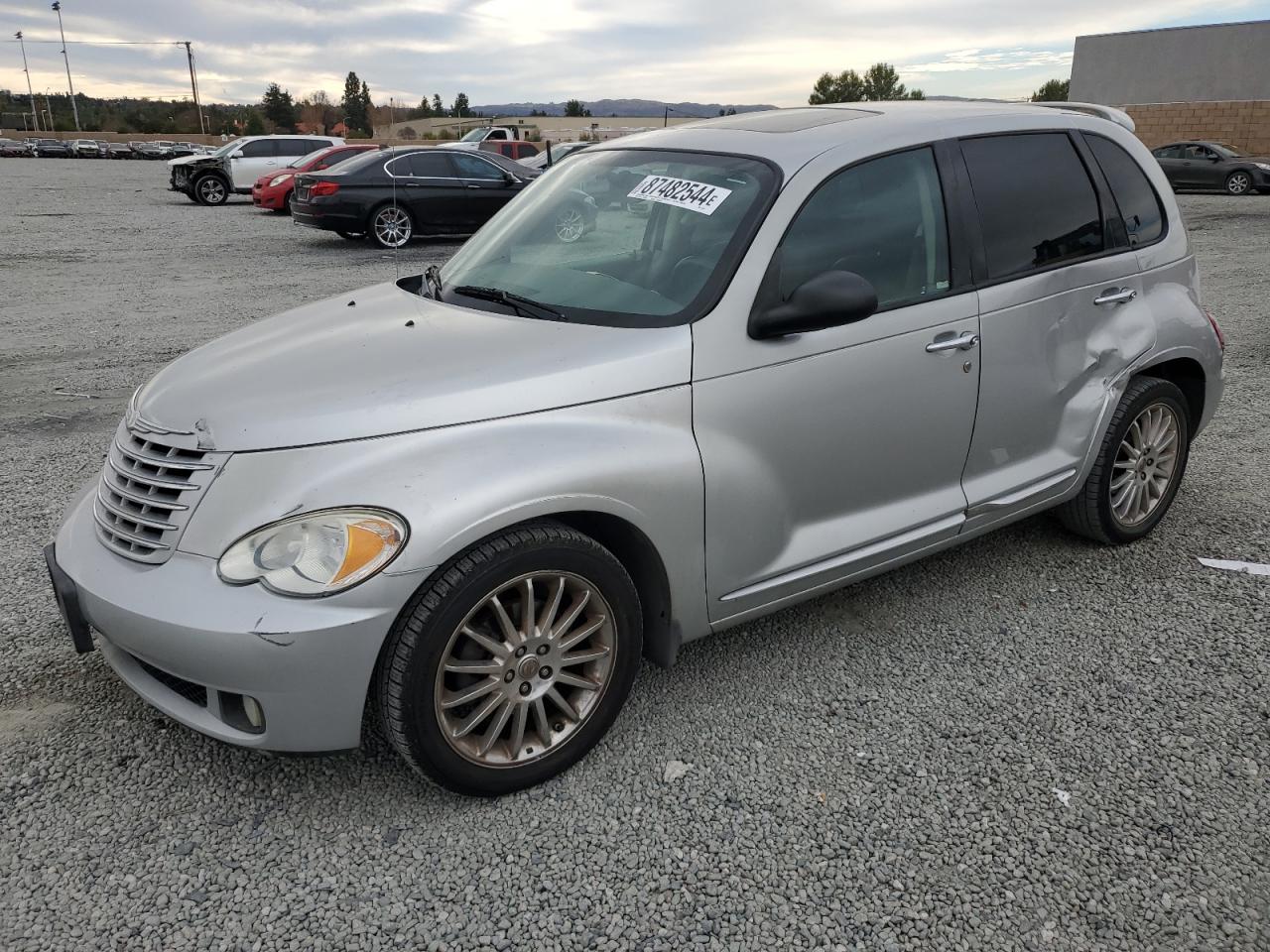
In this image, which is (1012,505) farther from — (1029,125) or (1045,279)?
(1029,125)

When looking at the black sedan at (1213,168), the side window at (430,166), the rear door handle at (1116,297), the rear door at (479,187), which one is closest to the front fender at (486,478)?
the rear door handle at (1116,297)

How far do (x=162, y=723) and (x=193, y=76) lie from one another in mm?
111079

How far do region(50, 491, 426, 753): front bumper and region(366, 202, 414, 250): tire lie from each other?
13009 millimetres

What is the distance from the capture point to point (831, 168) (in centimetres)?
323

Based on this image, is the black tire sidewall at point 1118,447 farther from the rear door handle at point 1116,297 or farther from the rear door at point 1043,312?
the rear door handle at point 1116,297

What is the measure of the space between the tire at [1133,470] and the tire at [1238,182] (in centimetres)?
2469

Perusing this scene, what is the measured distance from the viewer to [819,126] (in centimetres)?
345

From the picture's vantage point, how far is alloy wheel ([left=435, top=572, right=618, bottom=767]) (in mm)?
2621

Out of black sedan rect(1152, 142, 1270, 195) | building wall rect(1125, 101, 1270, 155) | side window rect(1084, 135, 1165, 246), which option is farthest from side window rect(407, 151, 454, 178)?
building wall rect(1125, 101, 1270, 155)

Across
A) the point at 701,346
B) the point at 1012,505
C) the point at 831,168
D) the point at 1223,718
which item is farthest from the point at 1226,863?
the point at 831,168

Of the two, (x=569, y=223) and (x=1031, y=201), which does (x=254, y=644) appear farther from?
(x=1031, y=201)

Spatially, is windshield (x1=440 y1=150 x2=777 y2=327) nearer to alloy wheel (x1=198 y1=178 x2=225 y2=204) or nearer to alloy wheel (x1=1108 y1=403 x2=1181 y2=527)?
alloy wheel (x1=1108 y1=403 x2=1181 y2=527)

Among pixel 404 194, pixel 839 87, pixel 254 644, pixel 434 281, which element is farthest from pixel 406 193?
pixel 839 87

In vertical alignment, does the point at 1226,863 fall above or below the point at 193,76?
below
